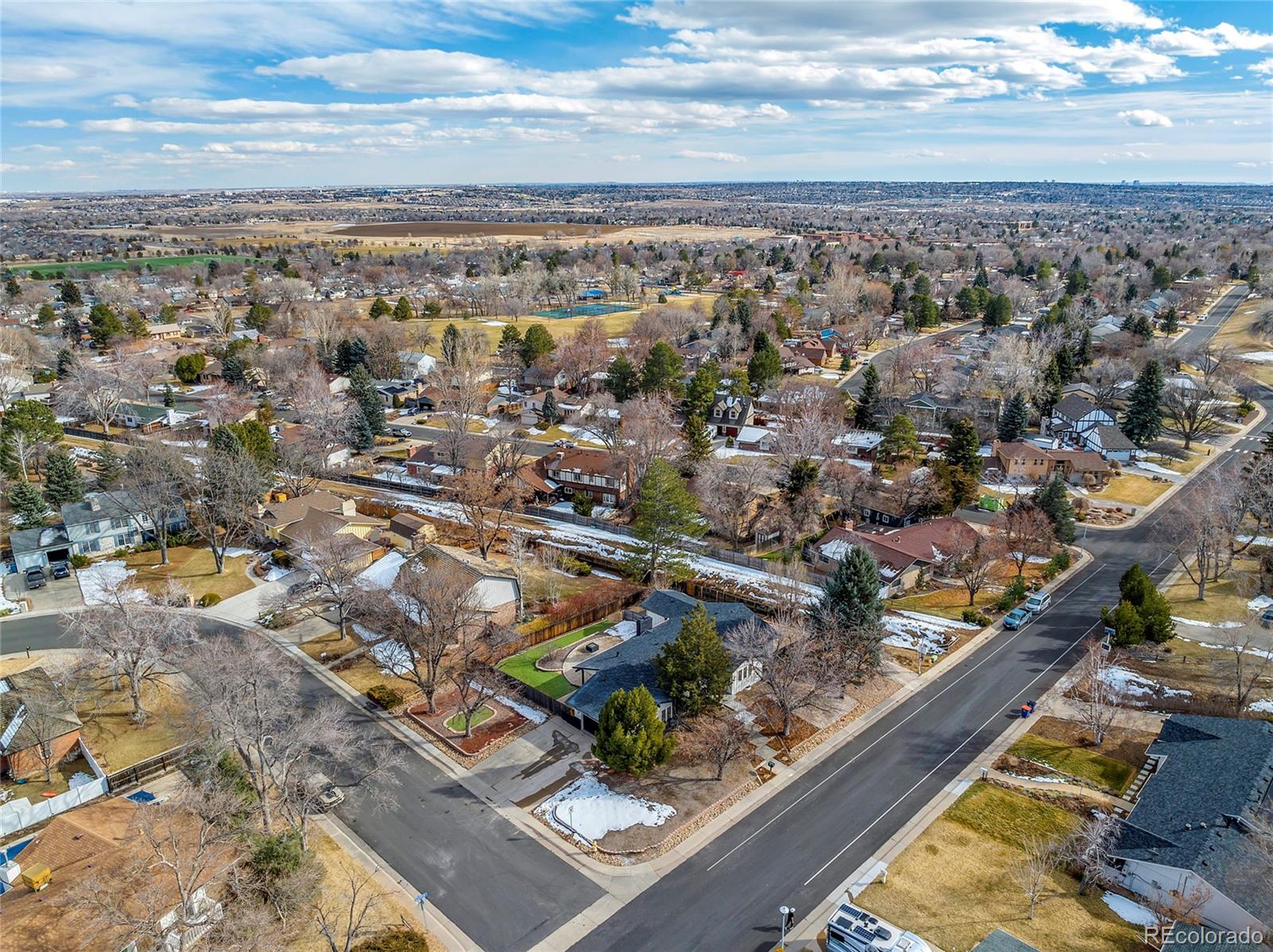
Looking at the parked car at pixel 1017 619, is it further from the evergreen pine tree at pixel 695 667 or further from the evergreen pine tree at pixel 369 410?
the evergreen pine tree at pixel 369 410

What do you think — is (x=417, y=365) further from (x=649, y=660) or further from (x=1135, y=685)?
(x=1135, y=685)

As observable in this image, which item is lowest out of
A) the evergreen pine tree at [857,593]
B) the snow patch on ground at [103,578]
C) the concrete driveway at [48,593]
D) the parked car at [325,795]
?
the parked car at [325,795]

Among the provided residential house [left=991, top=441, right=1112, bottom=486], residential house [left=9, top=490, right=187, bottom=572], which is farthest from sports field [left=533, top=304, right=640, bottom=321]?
residential house [left=9, top=490, right=187, bottom=572]

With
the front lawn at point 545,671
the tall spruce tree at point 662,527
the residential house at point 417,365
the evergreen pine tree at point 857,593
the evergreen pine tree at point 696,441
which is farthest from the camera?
the residential house at point 417,365

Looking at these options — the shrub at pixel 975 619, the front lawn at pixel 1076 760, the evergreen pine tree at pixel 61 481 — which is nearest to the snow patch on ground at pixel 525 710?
the front lawn at pixel 1076 760

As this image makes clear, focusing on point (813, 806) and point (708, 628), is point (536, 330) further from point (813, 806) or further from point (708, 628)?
point (813, 806)

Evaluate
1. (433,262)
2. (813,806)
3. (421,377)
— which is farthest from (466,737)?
(433,262)
